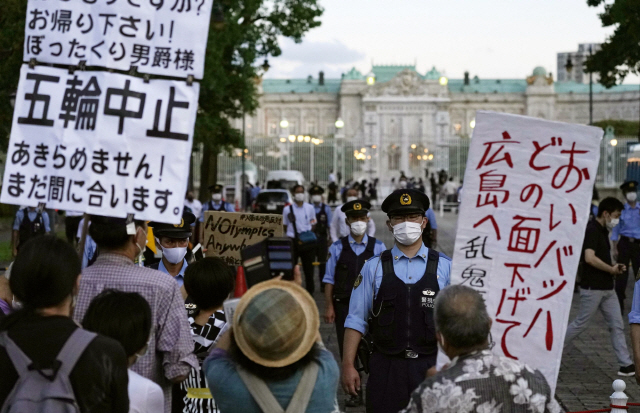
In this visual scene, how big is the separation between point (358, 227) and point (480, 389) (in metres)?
5.50

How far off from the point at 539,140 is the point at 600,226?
259 inches

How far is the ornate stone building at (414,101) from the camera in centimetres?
11344

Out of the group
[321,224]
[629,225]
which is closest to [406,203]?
[629,225]

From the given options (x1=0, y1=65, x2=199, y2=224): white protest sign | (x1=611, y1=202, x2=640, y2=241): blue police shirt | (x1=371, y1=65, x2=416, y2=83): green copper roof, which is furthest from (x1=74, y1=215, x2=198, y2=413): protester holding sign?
(x1=371, y1=65, x2=416, y2=83): green copper roof

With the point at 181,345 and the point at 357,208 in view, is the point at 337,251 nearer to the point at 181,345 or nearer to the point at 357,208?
the point at 357,208

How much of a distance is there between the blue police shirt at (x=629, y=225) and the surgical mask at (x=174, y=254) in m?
9.29

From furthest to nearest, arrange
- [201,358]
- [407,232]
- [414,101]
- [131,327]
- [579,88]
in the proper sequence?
[579,88], [414,101], [407,232], [201,358], [131,327]

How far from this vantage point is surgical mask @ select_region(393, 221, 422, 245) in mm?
5504

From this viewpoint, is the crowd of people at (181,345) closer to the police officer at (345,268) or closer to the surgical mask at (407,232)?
the surgical mask at (407,232)

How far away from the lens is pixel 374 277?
Answer: 542 cm

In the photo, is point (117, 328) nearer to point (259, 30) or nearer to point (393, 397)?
point (393, 397)

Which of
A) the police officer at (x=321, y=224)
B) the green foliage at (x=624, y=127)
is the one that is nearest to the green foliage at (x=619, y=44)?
the police officer at (x=321, y=224)

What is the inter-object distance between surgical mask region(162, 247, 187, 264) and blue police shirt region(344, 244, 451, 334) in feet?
4.71

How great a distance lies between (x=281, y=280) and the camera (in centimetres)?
353
